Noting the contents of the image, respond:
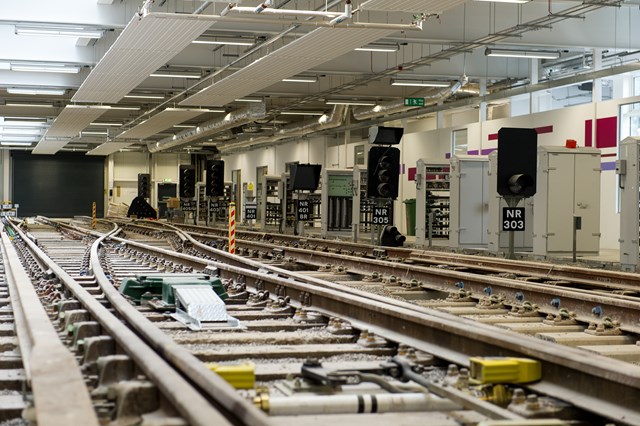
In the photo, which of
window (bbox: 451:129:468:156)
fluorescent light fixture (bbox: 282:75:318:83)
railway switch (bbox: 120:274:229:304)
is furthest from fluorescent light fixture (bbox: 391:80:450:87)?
railway switch (bbox: 120:274:229:304)

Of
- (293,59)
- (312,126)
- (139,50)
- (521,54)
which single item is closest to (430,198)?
(521,54)

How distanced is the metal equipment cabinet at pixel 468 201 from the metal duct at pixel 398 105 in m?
5.19

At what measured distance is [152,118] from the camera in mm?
33094

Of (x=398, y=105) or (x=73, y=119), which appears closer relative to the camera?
(x=398, y=105)

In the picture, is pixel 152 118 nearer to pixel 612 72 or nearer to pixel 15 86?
pixel 15 86

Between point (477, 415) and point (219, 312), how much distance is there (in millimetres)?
2903

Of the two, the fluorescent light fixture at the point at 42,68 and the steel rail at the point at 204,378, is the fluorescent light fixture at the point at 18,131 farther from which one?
the steel rail at the point at 204,378

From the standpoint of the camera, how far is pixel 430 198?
20.8 metres

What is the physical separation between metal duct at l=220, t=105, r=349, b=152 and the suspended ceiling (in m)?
1.09

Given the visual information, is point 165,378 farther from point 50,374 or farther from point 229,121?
point 229,121

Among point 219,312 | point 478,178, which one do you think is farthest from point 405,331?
point 478,178

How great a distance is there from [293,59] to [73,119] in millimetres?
15641

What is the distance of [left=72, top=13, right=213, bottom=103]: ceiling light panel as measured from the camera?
15.7 m

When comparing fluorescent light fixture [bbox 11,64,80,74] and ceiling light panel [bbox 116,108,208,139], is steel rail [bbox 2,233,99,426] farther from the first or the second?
ceiling light panel [bbox 116,108,208,139]
